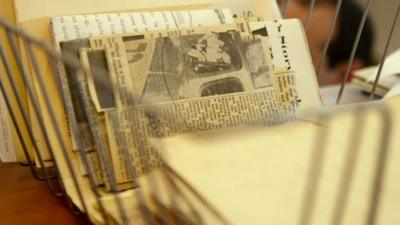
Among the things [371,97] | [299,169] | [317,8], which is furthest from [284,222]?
[317,8]

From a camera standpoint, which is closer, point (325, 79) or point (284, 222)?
point (284, 222)

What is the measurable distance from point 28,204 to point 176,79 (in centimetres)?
15

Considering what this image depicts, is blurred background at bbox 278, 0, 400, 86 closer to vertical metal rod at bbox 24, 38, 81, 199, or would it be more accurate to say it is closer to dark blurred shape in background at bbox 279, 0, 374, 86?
dark blurred shape in background at bbox 279, 0, 374, 86

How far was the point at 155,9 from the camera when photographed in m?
0.42

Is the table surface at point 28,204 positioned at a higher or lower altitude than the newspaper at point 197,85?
lower

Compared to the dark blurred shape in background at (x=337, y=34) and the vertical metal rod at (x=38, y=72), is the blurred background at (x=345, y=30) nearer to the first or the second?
the dark blurred shape in background at (x=337, y=34)

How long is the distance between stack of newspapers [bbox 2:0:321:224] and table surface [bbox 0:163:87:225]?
0.02 m

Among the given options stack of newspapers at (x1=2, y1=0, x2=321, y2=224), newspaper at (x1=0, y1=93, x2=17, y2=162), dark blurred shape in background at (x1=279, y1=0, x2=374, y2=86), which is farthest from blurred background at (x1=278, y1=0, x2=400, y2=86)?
→ newspaper at (x1=0, y1=93, x2=17, y2=162)

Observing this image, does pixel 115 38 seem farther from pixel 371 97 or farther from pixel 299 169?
pixel 371 97

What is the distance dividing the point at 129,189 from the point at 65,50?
0.12 m

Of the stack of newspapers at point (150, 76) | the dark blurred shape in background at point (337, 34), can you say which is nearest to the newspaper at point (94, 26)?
the stack of newspapers at point (150, 76)

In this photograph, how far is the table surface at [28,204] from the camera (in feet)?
1.09

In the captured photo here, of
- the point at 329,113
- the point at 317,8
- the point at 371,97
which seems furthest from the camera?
the point at 317,8

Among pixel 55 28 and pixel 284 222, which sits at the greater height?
pixel 55 28
